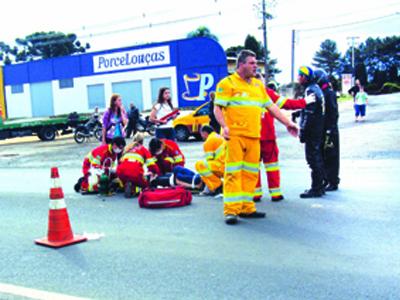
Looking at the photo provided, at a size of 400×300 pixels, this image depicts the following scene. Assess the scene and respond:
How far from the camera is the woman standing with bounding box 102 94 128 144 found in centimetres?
992

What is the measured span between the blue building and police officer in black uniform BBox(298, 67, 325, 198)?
2898 centimetres

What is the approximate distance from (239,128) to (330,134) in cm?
228

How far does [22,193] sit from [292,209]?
5.42 metres

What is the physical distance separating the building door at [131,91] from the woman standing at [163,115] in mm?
31065

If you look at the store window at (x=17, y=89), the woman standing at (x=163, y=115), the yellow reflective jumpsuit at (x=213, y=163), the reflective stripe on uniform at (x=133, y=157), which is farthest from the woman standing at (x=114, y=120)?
the store window at (x=17, y=89)

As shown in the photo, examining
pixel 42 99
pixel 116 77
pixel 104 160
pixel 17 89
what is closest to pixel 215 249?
pixel 104 160

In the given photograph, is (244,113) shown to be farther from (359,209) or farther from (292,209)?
(359,209)

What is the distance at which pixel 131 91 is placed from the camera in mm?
41812

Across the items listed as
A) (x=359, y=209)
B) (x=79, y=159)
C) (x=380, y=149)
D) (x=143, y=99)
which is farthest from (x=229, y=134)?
(x=143, y=99)

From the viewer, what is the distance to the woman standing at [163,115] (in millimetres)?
9781

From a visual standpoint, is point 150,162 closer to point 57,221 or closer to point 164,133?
point 164,133

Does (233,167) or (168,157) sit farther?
(168,157)

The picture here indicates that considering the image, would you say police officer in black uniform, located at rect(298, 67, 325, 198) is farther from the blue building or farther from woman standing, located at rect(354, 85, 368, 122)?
the blue building

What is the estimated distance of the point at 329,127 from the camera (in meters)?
7.93
